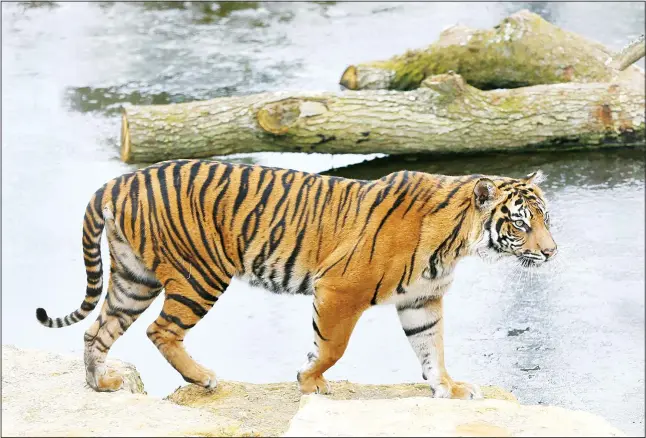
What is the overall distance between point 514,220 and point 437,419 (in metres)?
1.07

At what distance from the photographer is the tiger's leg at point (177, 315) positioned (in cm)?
452

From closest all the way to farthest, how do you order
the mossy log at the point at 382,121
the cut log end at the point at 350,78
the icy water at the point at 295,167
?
the icy water at the point at 295,167
the mossy log at the point at 382,121
the cut log end at the point at 350,78

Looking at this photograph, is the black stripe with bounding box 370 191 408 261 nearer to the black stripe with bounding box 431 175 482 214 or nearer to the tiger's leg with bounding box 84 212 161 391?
the black stripe with bounding box 431 175 482 214

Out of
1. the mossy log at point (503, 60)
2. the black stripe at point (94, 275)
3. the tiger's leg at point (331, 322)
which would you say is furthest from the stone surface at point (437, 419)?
the mossy log at point (503, 60)

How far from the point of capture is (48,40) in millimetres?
11828

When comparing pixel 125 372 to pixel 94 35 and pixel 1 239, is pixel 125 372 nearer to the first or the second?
pixel 1 239

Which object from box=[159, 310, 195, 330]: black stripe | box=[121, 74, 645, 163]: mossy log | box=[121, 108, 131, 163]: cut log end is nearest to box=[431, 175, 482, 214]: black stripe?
box=[159, 310, 195, 330]: black stripe

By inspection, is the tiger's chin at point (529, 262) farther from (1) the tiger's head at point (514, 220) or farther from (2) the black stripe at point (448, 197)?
(2) the black stripe at point (448, 197)

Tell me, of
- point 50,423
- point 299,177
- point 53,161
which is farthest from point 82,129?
point 50,423

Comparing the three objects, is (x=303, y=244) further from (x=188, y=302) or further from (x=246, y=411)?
(x=246, y=411)

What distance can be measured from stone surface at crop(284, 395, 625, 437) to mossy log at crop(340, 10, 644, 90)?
223 inches

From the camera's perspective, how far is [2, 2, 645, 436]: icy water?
5551 mm

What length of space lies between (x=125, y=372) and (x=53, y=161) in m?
4.01

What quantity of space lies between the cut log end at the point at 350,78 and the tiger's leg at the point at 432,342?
16.9ft
